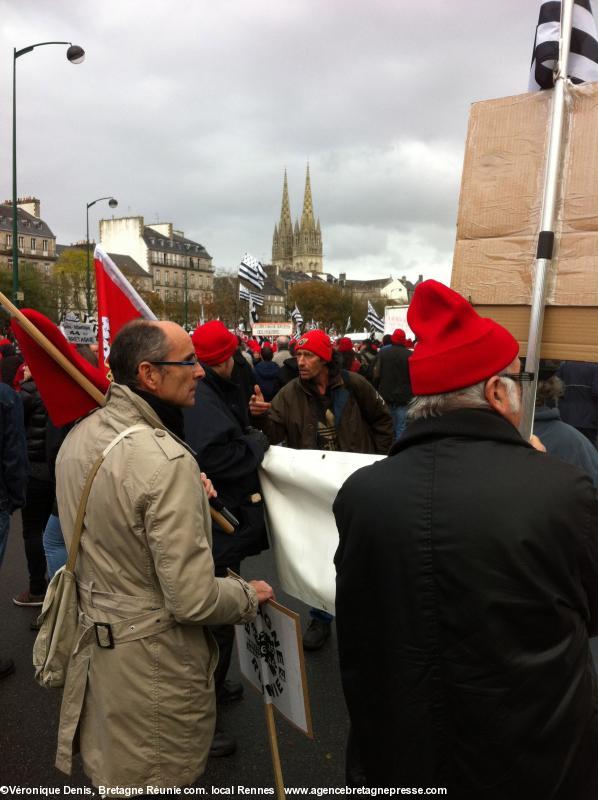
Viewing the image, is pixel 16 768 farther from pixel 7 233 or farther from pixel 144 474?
pixel 7 233

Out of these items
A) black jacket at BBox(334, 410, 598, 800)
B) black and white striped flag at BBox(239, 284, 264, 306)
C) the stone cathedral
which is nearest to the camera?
black jacket at BBox(334, 410, 598, 800)

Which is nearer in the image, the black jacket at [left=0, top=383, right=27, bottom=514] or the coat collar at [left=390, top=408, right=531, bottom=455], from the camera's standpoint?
the coat collar at [left=390, top=408, right=531, bottom=455]

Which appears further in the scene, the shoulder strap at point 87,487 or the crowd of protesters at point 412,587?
the shoulder strap at point 87,487

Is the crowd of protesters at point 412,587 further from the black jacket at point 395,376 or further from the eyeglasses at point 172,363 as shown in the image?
the black jacket at point 395,376

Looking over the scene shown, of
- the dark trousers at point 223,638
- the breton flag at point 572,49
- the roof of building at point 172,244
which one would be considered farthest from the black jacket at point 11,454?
the roof of building at point 172,244

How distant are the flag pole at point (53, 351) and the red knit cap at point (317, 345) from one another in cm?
201

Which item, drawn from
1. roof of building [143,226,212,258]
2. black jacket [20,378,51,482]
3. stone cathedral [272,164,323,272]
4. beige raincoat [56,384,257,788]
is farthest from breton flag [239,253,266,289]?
stone cathedral [272,164,323,272]

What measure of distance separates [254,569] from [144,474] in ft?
12.1

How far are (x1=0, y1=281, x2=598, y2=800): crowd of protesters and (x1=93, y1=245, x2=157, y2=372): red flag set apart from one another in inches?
46.7

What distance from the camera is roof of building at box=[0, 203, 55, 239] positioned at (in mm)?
80506

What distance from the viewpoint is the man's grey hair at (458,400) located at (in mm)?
1592

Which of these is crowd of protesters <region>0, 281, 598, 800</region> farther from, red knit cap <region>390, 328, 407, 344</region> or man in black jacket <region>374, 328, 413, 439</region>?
red knit cap <region>390, 328, 407, 344</region>

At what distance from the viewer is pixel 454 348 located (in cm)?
157

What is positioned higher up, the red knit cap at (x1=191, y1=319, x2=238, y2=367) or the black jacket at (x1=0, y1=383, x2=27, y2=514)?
the red knit cap at (x1=191, y1=319, x2=238, y2=367)
